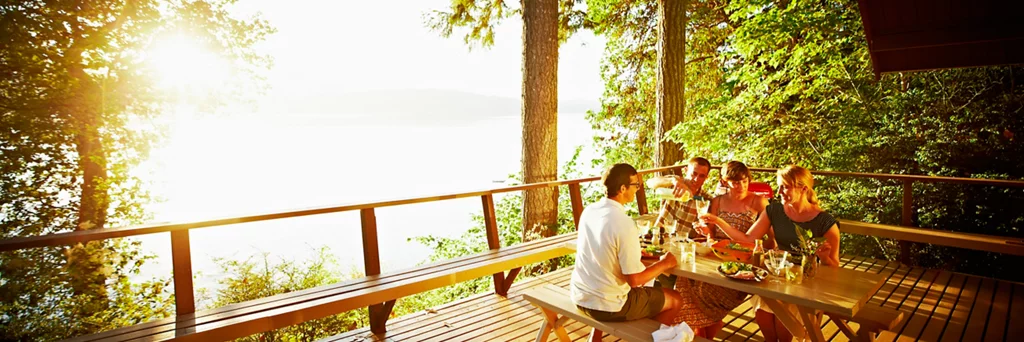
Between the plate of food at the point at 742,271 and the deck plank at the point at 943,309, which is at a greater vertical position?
the plate of food at the point at 742,271

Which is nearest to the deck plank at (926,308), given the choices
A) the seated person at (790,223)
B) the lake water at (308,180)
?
the seated person at (790,223)

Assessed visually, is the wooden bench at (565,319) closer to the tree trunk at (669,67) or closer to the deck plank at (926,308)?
the deck plank at (926,308)

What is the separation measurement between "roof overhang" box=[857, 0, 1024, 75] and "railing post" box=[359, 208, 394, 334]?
12.9 ft

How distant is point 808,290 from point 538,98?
451 centimetres

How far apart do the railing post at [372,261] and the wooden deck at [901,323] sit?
88mm

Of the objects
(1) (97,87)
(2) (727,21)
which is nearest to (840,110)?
(2) (727,21)

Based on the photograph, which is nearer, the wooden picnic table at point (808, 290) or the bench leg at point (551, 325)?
the wooden picnic table at point (808, 290)

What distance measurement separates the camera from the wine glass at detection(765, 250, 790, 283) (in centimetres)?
246

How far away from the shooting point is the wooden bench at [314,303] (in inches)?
99.2

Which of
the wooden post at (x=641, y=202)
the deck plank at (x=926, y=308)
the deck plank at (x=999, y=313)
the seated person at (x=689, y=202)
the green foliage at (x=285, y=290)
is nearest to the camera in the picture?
the deck plank at (x=999, y=313)

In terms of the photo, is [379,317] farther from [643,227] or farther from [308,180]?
[308,180]

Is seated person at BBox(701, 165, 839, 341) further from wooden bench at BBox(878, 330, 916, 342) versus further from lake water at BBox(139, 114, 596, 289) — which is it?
lake water at BBox(139, 114, 596, 289)

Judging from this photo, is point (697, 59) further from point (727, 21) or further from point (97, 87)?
point (97, 87)

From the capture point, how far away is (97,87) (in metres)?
6.57
